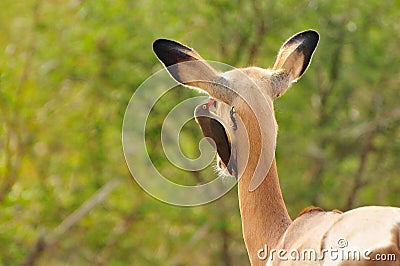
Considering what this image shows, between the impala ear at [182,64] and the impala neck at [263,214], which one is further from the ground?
the impala ear at [182,64]

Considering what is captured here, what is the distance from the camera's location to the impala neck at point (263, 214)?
16.6 ft

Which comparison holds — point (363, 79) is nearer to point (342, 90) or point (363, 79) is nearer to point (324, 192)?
point (342, 90)

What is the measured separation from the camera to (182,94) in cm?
1131

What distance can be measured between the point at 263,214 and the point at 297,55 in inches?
40.8

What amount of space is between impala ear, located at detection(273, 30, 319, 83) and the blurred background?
17.5 ft

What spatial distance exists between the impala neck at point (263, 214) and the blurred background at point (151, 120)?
5.87 metres

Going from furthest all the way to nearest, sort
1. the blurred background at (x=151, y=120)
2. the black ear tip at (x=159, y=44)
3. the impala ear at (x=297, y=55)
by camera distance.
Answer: the blurred background at (x=151, y=120)
the impala ear at (x=297, y=55)
the black ear tip at (x=159, y=44)

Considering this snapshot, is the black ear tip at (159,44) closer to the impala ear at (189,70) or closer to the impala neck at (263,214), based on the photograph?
the impala ear at (189,70)

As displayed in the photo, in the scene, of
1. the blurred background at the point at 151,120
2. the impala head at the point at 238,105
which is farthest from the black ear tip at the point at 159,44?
the blurred background at the point at 151,120

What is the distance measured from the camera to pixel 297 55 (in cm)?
555

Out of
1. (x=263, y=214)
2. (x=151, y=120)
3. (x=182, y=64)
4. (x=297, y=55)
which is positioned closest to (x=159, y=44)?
(x=182, y=64)

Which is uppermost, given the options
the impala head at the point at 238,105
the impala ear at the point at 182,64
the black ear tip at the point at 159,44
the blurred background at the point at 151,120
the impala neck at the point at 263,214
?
the black ear tip at the point at 159,44

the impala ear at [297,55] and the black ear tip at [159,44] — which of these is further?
the impala ear at [297,55]

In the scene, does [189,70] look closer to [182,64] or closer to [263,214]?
[182,64]
